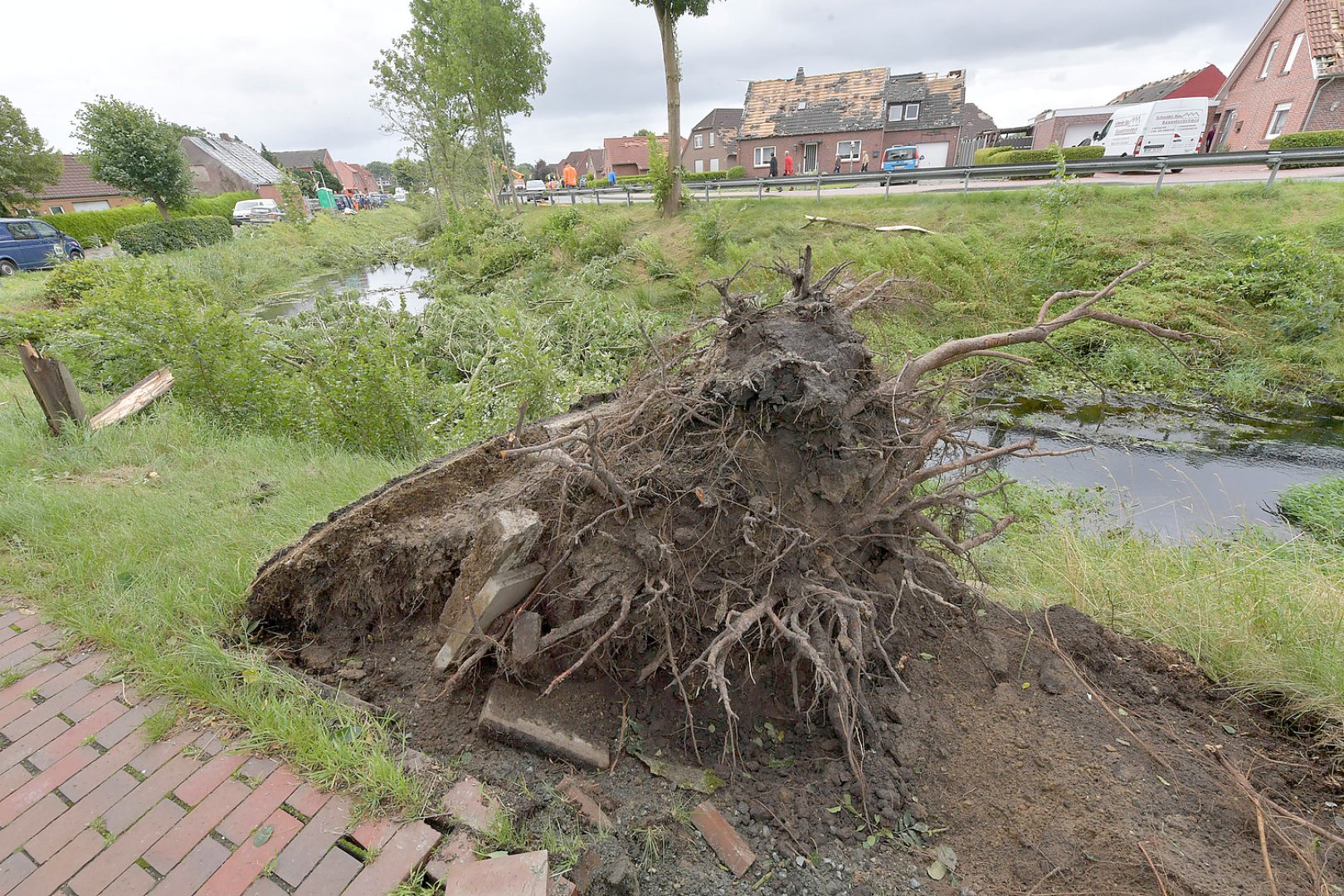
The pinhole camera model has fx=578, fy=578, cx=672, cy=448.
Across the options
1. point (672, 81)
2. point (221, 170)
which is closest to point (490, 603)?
point (672, 81)

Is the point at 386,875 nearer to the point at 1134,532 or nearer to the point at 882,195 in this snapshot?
the point at 1134,532

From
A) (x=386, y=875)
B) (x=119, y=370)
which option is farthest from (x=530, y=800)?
(x=119, y=370)

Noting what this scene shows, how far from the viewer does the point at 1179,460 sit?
7629 mm

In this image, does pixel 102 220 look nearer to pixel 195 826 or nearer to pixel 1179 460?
pixel 195 826

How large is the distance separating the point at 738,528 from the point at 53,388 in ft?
21.4

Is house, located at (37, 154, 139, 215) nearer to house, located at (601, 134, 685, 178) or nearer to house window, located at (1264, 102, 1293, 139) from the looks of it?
house, located at (601, 134, 685, 178)

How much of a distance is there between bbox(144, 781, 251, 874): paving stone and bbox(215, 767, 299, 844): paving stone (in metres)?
0.04

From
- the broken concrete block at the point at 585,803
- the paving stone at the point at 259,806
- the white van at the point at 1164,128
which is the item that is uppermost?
the white van at the point at 1164,128

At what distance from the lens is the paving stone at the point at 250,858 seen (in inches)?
76.2

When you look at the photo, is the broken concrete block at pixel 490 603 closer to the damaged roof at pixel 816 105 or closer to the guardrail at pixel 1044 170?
the guardrail at pixel 1044 170

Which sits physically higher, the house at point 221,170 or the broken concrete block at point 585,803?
the house at point 221,170

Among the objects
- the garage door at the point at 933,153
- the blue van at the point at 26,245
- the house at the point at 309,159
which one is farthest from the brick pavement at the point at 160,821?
the house at the point at 309,159

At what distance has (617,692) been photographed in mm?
2699

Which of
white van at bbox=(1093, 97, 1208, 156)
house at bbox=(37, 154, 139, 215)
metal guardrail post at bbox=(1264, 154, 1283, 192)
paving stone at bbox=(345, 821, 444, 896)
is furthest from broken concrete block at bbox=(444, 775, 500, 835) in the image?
house at bbox=(37, 154, 139, 215)
